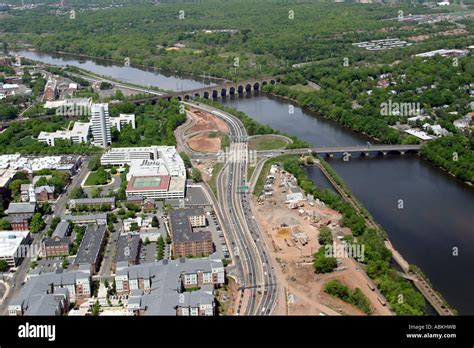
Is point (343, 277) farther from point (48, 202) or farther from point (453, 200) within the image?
point (48, 202)

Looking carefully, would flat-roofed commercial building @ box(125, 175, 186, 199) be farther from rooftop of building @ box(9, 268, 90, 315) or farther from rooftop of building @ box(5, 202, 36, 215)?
rooftop of building @ box(9, 268, 90, 315)

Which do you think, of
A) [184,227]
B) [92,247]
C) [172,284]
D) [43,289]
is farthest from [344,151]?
[43,289]

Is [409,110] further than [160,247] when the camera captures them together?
Yes

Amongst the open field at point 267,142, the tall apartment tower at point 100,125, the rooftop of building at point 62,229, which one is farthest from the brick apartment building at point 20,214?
the open field at point 267,142

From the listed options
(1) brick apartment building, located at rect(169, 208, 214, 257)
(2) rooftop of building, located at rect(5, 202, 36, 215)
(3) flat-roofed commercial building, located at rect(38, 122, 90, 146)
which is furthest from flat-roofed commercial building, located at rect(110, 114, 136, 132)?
(1) brick apartment building, located at rect(169, 208, 214, 257)
